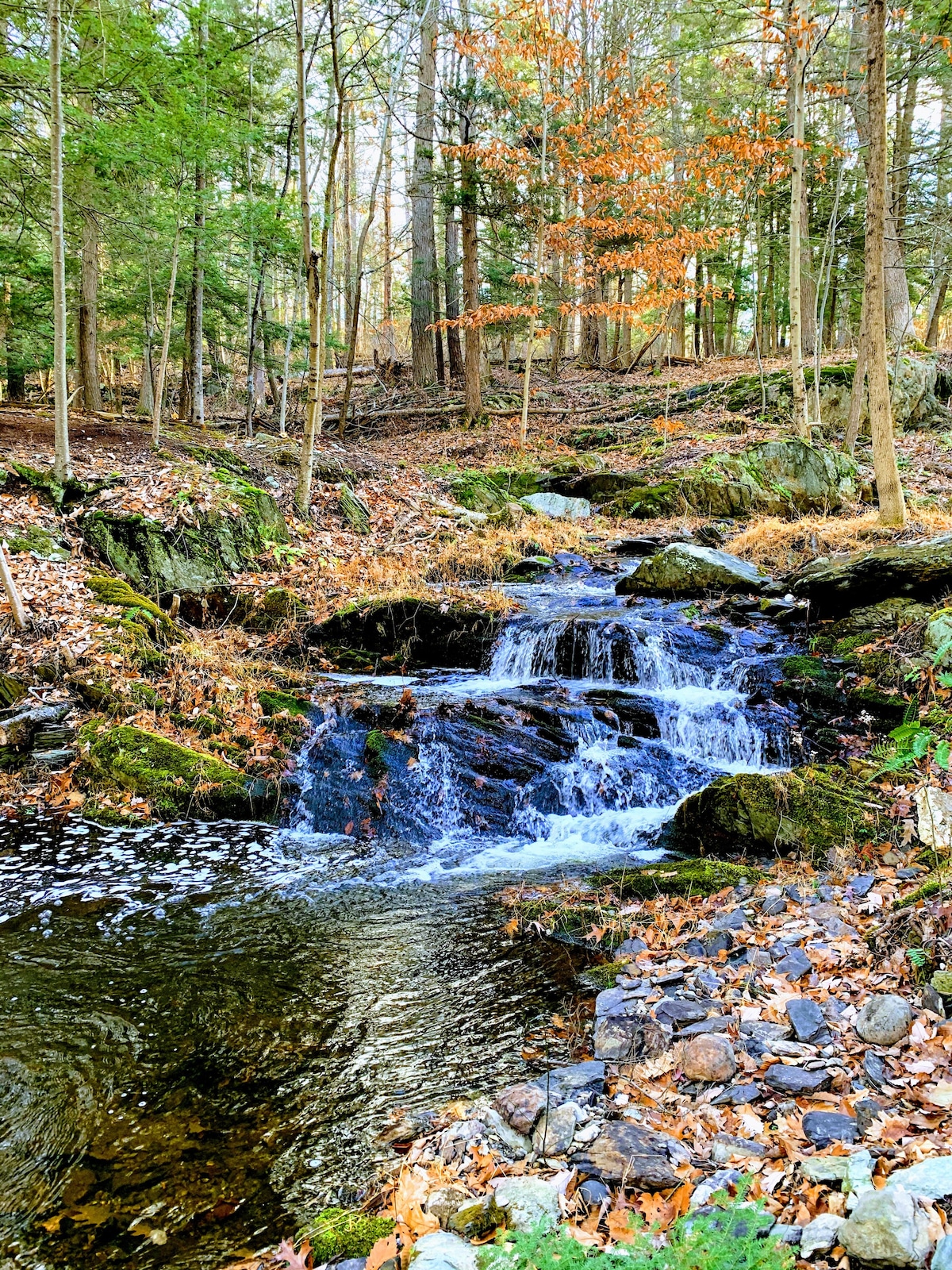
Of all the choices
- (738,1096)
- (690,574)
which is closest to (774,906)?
(738,1096)

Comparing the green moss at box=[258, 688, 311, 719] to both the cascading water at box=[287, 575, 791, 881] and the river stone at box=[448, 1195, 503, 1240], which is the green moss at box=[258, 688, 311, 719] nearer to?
the cascading water at box=[287, 575, 791, 881]

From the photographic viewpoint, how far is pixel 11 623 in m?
7.47

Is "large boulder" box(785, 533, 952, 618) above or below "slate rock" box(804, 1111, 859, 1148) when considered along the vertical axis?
above

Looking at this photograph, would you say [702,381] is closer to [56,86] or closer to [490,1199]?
[56,86]

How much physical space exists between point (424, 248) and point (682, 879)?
21.0m

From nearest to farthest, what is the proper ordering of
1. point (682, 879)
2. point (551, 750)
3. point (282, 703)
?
1. point (682, 879)
2. point (551, 750)
3. point (282, 703)

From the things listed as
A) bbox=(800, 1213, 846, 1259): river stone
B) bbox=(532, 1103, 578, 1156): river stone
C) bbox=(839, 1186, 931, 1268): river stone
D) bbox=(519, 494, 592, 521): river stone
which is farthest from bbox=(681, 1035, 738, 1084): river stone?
bbox=(519, 494, 592, 521): river stone

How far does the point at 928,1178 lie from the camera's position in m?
2.02

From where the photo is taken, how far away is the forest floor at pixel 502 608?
2.53 meters

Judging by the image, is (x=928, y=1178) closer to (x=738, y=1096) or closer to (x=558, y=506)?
(x=738, y=1096)

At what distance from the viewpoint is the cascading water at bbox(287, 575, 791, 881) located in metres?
6.50

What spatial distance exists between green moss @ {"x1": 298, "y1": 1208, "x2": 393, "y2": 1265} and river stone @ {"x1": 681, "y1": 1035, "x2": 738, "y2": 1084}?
1359 mm

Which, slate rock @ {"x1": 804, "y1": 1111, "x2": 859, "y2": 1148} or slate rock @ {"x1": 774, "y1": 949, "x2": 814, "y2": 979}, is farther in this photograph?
slate rock @ {"x1": 774, "y1": 949, "x2": 814, "y2": 979}

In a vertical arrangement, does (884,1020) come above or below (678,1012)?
above
